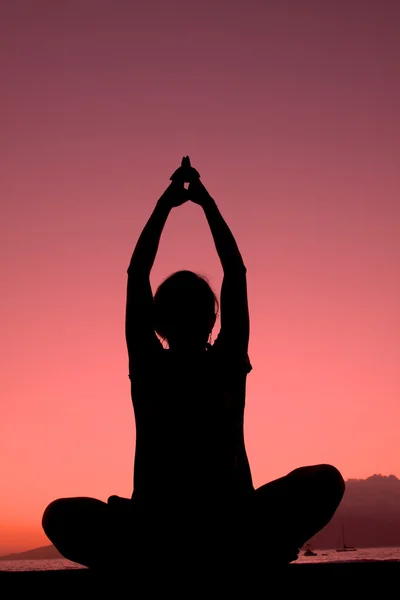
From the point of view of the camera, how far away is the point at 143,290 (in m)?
2.77

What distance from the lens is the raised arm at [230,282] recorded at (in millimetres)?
2734

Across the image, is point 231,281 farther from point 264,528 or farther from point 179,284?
point 264,528

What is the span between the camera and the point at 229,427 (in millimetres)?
2430

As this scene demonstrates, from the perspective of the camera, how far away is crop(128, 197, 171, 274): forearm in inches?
112

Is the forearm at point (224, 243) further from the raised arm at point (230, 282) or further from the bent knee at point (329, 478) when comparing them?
the bent knee at point (329, 478)

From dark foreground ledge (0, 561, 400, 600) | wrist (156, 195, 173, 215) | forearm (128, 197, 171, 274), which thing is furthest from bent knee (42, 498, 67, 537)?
wrist (156, 195, 173, 215)

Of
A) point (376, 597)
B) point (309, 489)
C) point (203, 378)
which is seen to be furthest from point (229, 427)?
point (376, 597)

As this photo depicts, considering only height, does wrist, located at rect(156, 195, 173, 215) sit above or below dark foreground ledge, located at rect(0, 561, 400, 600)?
Result: above

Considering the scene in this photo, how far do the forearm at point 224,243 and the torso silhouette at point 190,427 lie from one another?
0.49 meters

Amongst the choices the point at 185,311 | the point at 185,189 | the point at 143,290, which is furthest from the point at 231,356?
the point at 185,189

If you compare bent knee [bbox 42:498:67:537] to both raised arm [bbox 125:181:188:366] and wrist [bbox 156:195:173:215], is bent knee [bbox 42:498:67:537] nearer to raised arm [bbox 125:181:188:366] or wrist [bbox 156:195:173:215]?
raised arm [bbox 125:181:188:366]

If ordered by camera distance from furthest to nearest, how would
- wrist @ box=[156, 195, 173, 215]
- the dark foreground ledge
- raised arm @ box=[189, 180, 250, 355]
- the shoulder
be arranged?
wrist @ box=[156, 195, 173, 215]
raised arm @ box=[189, 180, 250, 355]
the shoulder
the dark foreground ledge

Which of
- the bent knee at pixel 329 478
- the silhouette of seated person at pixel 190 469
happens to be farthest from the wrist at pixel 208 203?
the bent knee at pixel 329 478

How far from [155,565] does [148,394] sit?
28.4 inches
